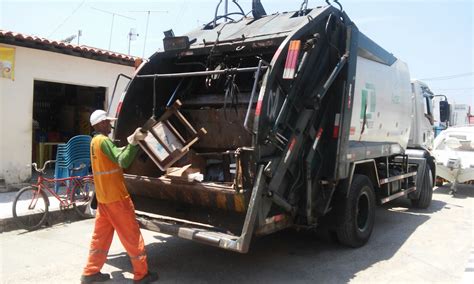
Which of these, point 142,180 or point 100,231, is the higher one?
point 142,180

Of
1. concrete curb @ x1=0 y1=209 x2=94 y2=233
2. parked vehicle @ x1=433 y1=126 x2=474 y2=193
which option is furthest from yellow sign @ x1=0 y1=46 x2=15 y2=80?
parked vehicle @ x1=433 y1=126 x2=474 y2=193

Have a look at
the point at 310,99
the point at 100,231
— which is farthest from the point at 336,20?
the point at 100,231

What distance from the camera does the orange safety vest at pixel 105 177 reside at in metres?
4.15

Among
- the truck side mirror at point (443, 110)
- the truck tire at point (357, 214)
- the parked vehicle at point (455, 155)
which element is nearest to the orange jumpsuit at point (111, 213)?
the truck tire at point (357, 214)

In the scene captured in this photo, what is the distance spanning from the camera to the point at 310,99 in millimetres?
4590

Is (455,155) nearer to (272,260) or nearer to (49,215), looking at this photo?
(272,260)

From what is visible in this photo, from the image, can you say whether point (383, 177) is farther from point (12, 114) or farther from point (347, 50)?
point (12, 114)

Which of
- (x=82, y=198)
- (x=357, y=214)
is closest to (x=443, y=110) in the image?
(x=357, y=214)

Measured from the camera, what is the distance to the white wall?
26.8 feet

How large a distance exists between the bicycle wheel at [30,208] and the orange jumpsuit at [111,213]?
8.39 ft

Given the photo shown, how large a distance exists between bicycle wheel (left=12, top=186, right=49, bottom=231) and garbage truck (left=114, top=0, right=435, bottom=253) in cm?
207

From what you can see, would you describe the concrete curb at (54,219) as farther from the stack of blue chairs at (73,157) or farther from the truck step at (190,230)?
the truck step at (190,230)

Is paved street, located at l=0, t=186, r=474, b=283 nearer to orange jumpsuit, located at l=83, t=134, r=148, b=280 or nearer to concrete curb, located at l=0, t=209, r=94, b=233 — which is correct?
concrete curb, located at l=0, t=209, r=94, b=233

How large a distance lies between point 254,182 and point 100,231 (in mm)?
1528
